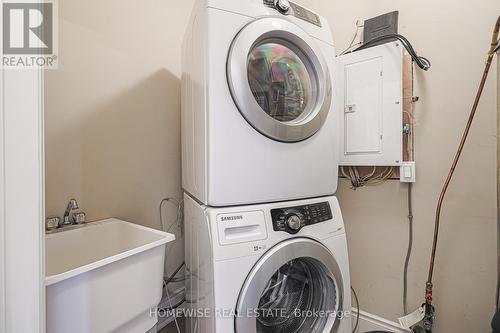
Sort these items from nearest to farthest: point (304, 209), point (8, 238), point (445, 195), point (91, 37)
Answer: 1. point (8, 238)
2. point (304, 209)
3. point (91, 37)
4. point (445, 195)

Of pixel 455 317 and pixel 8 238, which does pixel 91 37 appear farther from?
pixel 455 317

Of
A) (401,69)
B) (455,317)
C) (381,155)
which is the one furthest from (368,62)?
(455,317)

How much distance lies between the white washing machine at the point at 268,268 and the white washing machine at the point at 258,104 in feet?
0.25

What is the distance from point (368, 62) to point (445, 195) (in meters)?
0.83

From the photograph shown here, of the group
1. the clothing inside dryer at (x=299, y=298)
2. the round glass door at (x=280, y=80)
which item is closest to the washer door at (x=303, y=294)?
the clothing inside dryer at (x=299, y=298)

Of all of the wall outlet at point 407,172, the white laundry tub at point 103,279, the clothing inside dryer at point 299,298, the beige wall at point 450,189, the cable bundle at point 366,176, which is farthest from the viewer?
the cable bundle at point 366,176

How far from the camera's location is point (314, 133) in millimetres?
1046

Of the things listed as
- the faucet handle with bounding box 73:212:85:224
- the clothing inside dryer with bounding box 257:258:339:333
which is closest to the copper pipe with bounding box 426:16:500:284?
the clothing inside dryer with bounding box 257:258:339:333

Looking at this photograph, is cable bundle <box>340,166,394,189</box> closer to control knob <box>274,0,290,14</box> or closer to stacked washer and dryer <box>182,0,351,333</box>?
stacked washer and dryer <box>182,0,351,333</box>

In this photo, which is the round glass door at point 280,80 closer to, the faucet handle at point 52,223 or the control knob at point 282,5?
the control knob at point 282,5

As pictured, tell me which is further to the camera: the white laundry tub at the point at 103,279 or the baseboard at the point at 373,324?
the baseboard at the point at 373,324

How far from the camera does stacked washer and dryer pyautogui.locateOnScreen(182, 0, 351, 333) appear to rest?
83 cm

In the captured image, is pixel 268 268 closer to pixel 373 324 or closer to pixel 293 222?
pixel 293 222

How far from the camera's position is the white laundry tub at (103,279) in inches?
24.8
